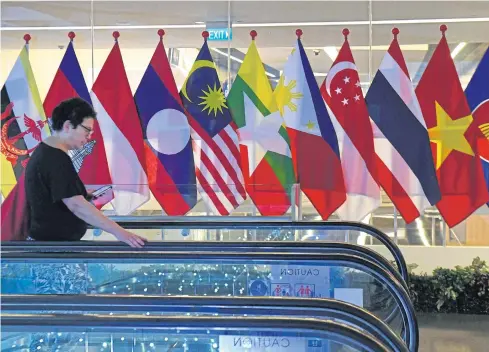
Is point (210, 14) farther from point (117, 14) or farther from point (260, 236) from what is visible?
point (260, 236)

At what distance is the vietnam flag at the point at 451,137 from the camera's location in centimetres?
716

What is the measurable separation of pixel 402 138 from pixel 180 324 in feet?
17.1

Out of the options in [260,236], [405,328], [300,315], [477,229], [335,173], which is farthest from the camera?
[477,229]

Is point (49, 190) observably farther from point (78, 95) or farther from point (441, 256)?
point (441, 256)

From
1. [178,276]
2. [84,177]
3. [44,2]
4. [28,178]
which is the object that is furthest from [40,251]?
[44,2]

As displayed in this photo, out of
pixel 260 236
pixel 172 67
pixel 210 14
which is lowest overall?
pixel 260 236

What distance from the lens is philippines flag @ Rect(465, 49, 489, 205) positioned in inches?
285

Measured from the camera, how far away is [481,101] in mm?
7309

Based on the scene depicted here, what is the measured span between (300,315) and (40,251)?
67.4 inches

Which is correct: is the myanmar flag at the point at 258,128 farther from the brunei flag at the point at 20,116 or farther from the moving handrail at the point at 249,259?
the moving handrail at the point at 249,259

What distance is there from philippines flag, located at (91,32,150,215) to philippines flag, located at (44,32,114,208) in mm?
72

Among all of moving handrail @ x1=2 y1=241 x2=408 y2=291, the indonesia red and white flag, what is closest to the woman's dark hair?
Answer: moving handrail @ x1=2 y1=241 x2=408 y2=291

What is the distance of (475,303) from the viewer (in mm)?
7379

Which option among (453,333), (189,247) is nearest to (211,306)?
(189,247)
